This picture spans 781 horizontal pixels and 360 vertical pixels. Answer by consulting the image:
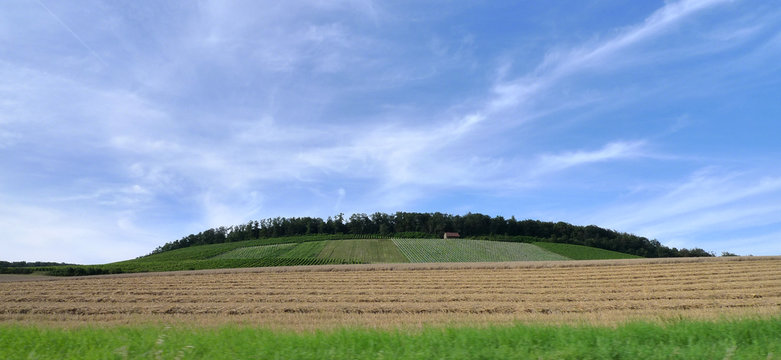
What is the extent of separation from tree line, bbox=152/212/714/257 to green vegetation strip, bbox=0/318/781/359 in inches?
3294

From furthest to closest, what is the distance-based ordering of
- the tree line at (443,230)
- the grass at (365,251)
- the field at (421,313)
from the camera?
the tree line at (443,230)
the grass at (365,251)
the field at (421,313)

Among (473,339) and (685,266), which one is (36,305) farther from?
(685,266)

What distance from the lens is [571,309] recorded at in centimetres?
1681

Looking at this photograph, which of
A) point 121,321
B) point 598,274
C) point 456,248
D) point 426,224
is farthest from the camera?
point 426,224

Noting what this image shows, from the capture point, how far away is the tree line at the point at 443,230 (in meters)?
90.2

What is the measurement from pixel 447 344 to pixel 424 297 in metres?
12.2

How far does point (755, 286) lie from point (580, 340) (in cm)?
1858

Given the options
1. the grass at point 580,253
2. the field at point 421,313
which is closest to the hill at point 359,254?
the grass at point 580,253

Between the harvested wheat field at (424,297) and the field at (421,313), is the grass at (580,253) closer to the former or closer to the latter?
the field at (421,313)

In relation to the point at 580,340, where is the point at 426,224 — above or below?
above

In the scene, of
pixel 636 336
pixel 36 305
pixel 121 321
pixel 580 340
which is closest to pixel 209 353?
pixel 580 340

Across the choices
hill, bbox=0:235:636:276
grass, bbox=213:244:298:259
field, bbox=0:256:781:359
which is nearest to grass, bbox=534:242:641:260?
hill, bbox=0:235:636:276

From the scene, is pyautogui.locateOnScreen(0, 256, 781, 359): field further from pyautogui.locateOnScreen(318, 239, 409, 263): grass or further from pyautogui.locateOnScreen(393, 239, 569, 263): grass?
pyautogui.locateOnScreen(393, 239, 569, 263): grass

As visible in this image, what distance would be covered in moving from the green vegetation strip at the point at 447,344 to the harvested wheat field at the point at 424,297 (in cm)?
310
